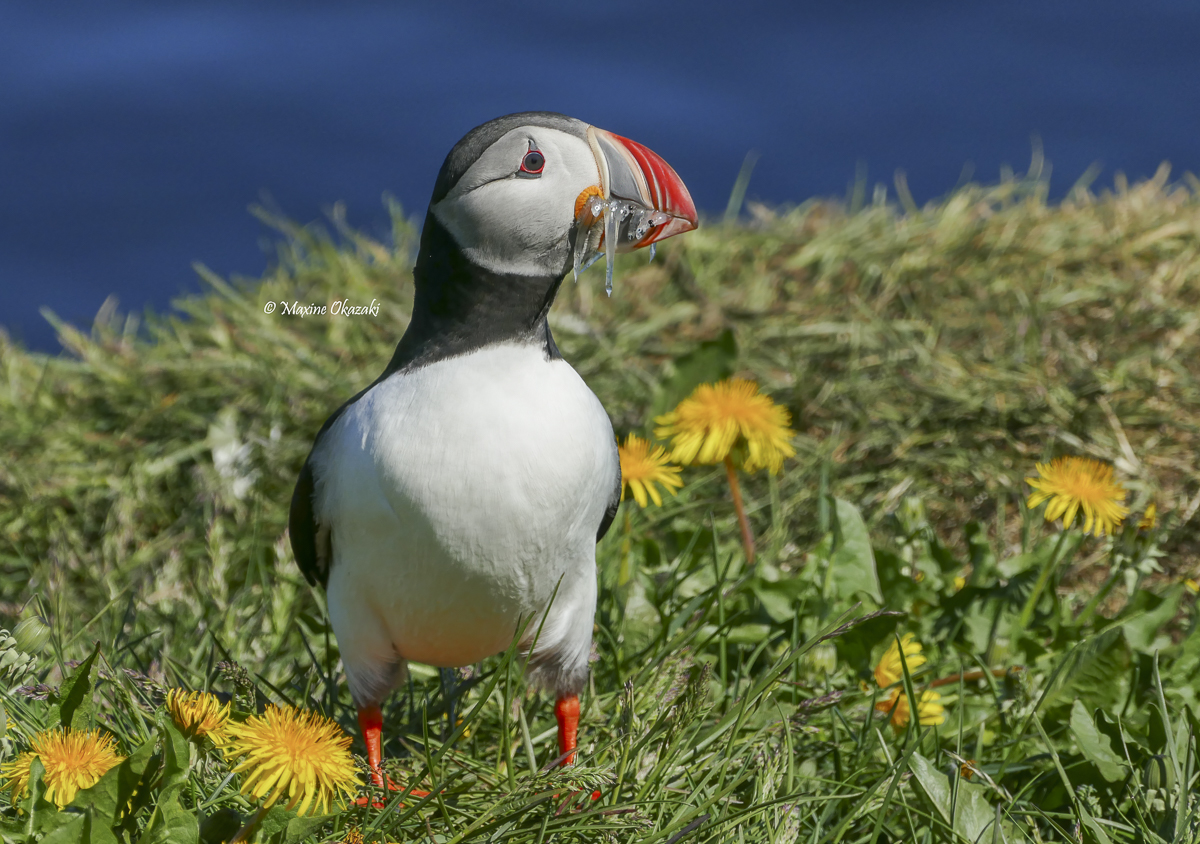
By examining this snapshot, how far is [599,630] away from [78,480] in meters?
2.14

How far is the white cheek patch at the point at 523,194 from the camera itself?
204 centimetres

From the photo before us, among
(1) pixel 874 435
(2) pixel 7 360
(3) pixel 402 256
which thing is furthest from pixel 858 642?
(2) pixel 7 360

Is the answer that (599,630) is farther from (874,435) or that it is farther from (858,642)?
(874,435)

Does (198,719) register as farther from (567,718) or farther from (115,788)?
(567,718)

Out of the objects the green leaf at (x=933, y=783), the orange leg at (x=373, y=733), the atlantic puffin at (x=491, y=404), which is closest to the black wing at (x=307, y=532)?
the atlantic puffin at (x=491, y=404)

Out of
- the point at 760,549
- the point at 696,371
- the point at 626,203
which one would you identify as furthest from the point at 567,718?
the point at 696,371

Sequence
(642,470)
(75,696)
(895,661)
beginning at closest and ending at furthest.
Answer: (75,696) < (895,661) < (642,470)

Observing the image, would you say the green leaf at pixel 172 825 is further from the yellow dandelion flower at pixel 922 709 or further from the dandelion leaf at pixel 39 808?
the yellow dandelion flower at pixel 922 709

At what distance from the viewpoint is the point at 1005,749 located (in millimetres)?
2496

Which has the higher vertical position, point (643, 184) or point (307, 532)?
point (643, 184)

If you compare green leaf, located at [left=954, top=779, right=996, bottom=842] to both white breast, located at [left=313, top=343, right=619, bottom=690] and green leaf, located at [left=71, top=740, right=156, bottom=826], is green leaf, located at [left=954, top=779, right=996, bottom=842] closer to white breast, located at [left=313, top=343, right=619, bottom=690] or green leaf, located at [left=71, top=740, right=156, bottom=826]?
white breast, located at [left=313, top=343, right=619, bottom=690]

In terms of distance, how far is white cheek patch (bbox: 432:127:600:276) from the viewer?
204 cm

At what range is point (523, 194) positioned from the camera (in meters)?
2.04

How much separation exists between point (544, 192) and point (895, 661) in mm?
1460
